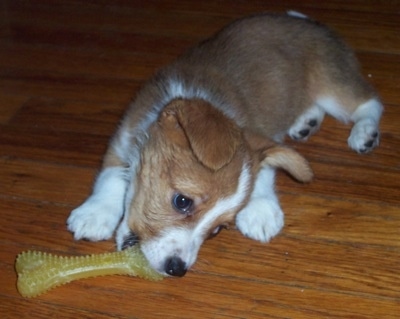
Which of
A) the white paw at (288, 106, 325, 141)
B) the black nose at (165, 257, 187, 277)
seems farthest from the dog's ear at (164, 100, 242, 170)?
the white paw at (288, 106, 325, 141)

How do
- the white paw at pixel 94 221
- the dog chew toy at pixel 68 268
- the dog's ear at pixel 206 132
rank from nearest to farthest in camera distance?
the dog's ear at pixel 206 132 → the dog chew toy at pixel 68 268 → the white paw at pixel 94 221

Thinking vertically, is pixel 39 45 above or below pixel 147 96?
below

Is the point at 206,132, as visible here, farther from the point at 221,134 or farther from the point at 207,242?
the point at 207,242

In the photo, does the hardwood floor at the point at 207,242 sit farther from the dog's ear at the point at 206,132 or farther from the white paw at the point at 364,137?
the dog's ear at the point at 206,132

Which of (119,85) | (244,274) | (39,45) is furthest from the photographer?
(39,45)

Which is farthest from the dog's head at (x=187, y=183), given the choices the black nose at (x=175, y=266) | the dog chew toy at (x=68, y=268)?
the dog chew toy at (x=68, y=268)

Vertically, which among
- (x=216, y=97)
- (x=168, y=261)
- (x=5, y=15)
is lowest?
(x=5, y=15)

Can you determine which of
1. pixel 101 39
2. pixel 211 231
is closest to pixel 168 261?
pixel 211 231

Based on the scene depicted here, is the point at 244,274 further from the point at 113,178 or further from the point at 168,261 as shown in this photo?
the point at 113,178
